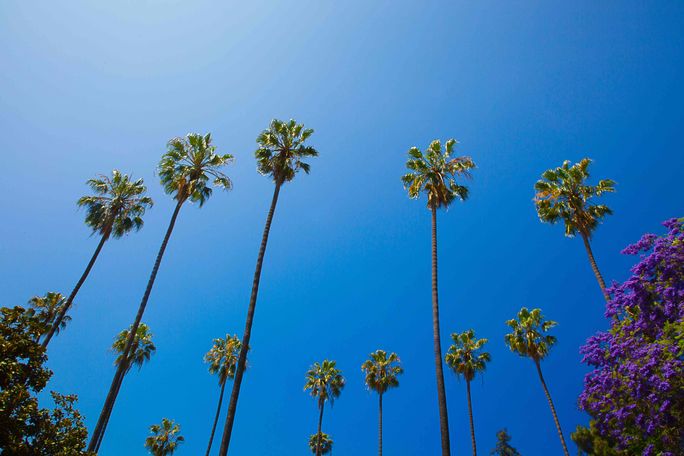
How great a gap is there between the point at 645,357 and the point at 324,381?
117 ft

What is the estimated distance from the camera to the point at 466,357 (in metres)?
39.9

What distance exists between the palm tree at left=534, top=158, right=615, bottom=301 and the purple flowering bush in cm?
842

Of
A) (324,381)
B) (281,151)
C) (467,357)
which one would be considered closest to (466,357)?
(467,357)

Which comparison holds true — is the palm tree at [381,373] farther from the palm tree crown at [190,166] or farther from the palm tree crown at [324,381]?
the palm tree crown at [190,166]

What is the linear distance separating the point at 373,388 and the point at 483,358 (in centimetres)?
1233

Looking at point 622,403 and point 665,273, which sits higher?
point 665,273

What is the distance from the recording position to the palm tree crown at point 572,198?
27.5 metres

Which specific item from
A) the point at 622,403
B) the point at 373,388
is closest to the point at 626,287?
the point at 622,403

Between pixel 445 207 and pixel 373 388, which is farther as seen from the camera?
pixel 373 388

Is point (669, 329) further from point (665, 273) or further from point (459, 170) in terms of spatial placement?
point (459, 170)

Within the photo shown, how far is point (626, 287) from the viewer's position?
61.0 ft

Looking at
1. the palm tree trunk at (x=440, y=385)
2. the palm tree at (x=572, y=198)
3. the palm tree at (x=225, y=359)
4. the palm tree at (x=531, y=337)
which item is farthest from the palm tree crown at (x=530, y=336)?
the palm tree at (x=225, y=359)

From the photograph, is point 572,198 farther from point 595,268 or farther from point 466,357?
point 466,357

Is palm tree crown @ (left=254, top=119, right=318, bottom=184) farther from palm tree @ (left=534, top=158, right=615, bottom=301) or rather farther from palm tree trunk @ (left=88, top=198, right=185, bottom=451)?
palm tree @ (left=534, top=158, right=615, bottom=301)
